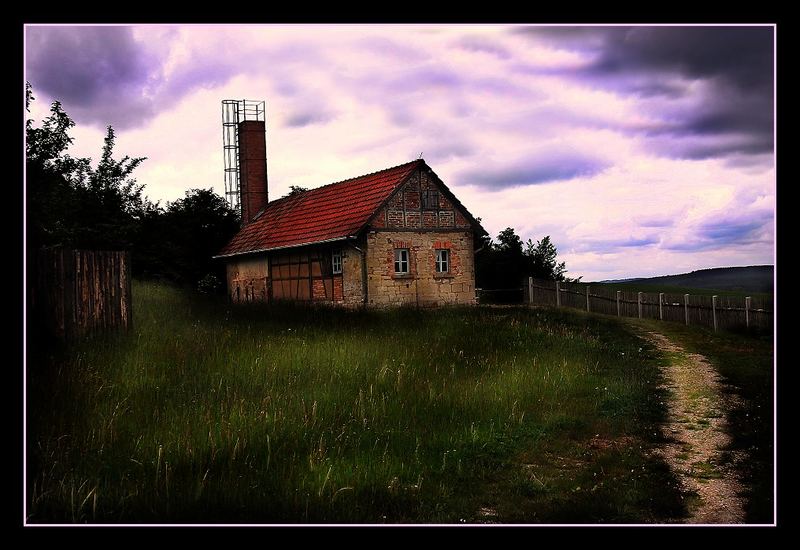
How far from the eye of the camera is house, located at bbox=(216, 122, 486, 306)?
23844 mm

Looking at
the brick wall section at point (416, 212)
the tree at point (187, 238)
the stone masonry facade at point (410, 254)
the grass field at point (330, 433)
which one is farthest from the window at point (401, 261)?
the grass field at point (330, 433)

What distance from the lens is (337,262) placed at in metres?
24.5

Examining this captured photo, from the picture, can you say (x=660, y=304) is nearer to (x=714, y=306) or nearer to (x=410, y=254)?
(x=714, y=306)

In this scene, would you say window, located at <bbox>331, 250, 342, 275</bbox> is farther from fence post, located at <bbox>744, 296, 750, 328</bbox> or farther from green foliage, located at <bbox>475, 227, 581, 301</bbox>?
fence post, located at <bbox>744, 296, 750, 328</bbox>

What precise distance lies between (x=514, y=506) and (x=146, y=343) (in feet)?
18.7

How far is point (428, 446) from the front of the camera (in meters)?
6.54

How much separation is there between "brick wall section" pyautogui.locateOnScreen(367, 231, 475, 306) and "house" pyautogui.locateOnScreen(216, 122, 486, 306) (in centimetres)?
4

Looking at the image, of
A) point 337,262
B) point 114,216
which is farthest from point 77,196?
point 337,262

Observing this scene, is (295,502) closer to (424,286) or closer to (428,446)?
(428,446)

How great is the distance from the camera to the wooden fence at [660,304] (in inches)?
666

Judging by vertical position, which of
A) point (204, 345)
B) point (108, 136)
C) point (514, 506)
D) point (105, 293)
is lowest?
point (514, 506)

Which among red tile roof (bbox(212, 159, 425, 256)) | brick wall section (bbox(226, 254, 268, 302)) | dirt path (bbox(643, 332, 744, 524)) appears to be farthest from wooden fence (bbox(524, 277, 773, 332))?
brick wall section (bbox(226, 254, 268, 302))

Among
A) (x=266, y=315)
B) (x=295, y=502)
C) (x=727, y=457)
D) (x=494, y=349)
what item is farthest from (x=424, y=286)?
(x=295, y=502)
